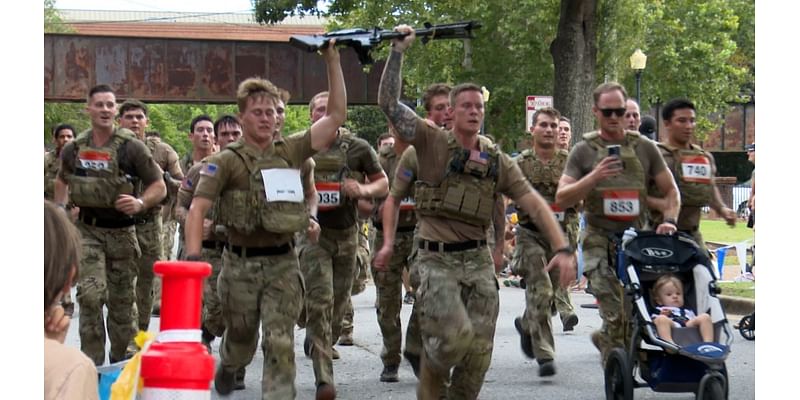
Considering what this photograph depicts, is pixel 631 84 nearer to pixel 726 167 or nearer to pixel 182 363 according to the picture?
pixel 726 167

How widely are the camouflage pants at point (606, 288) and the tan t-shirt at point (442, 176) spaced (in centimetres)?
135

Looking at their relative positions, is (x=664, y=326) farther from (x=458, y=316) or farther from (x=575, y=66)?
(x=575, y=66)

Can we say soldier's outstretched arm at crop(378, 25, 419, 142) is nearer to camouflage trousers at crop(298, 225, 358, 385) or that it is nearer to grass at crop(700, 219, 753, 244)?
camouflage trousers at crop(298, 225, 358, 385)

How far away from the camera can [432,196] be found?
7.75 meters

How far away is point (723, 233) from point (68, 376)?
32062 mm

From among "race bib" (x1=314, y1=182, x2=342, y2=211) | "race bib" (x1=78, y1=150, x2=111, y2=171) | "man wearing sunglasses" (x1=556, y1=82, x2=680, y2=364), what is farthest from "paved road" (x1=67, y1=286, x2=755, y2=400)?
"race bib" (x1=78, y1=150, x2=111, y2=171)

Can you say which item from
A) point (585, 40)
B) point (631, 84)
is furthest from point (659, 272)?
point (631, 84)

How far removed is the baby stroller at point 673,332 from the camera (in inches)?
310

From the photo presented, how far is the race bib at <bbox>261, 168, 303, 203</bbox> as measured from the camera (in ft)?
24.7

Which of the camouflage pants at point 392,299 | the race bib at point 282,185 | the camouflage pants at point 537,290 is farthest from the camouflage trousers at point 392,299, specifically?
the race bib at point 282,185

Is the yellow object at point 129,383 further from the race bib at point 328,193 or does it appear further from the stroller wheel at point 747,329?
the stroller wheel at point 747,329

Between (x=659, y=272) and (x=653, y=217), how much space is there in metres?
1.16

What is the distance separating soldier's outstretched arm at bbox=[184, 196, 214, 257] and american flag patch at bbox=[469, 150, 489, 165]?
4.99 ft

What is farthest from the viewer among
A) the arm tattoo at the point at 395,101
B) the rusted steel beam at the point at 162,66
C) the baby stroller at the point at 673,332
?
the rusted steel beam at the point at 162,66
